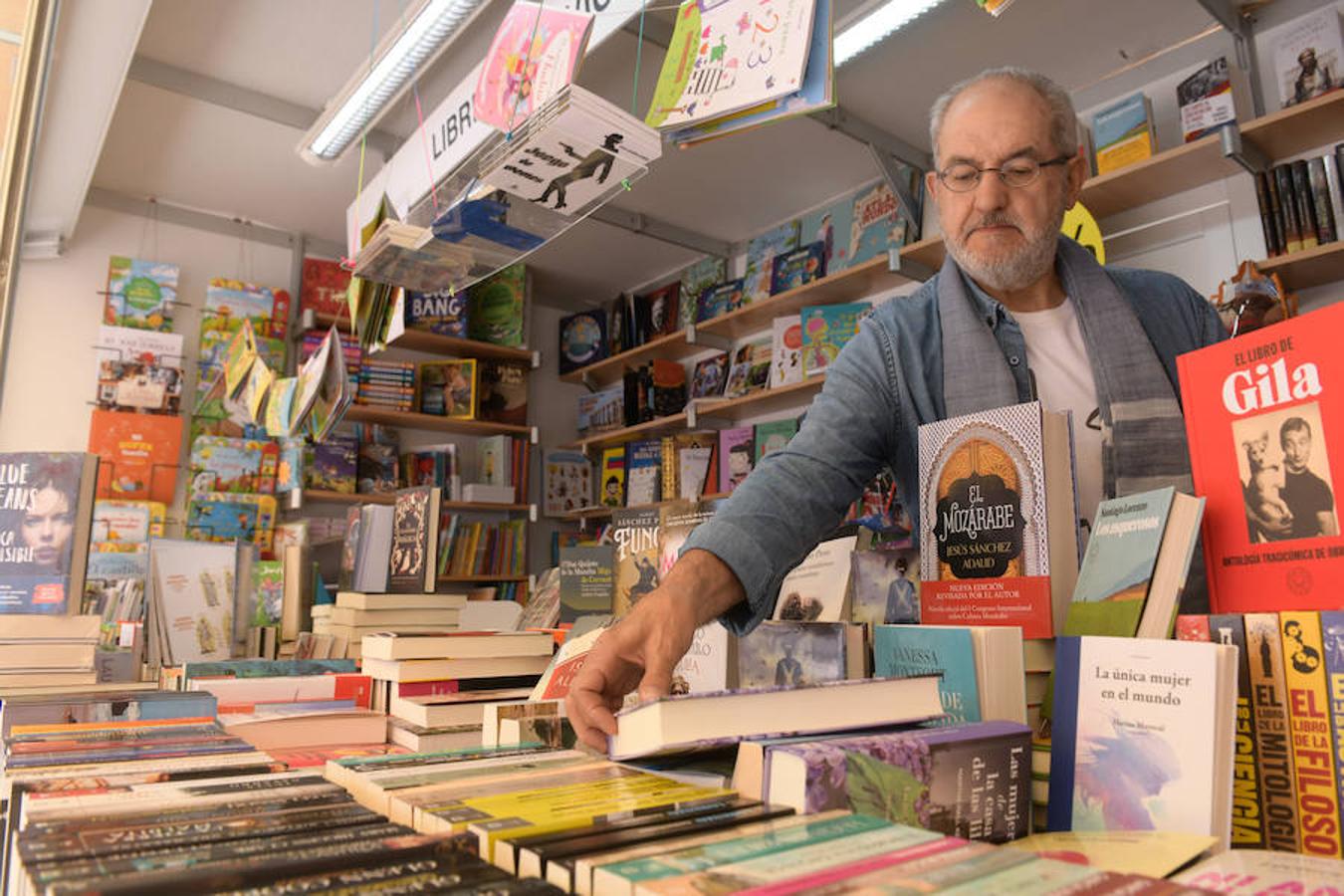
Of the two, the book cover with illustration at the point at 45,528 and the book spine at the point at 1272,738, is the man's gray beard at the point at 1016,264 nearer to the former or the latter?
the book spine at the point at 1272,738

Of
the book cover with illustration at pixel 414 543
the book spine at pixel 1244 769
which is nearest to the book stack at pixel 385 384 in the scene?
the book cover with illustration at pixel 414 543

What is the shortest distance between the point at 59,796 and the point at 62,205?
4.14 metres

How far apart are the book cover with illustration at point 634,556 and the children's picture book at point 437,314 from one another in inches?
140

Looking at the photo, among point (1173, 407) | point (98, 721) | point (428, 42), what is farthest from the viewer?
point (428, 42)

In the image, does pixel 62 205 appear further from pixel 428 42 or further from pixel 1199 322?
pixel 1199 322

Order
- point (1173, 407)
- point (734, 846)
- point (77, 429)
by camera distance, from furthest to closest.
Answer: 1. point (77, 429)
2. point (1173, 407)
3. point (734, 846)

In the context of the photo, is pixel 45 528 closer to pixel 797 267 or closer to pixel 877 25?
pixel 877 25

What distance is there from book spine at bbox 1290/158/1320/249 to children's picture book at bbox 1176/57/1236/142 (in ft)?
0.88

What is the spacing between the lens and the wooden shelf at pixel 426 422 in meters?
4.58

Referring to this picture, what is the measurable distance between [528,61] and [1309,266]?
7.64ft

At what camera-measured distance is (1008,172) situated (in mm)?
1214

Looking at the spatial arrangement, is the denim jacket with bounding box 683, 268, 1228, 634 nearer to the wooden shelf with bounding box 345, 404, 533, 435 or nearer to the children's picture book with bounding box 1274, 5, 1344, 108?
the children's picture book with bounding box 1274, 5, 1344, 108

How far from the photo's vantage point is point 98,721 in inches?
37.8

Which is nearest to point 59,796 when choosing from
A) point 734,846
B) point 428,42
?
point 734,846
